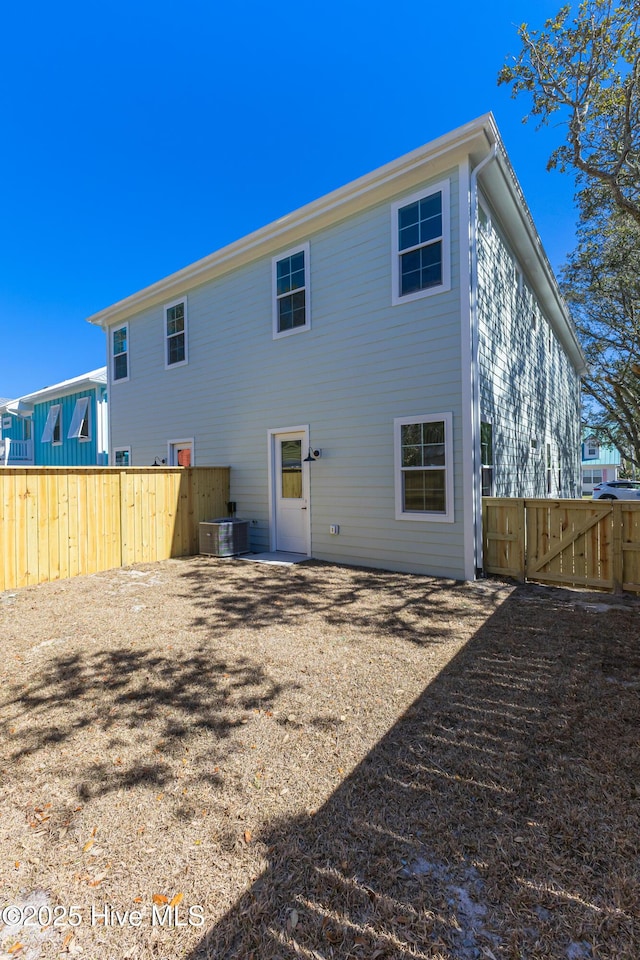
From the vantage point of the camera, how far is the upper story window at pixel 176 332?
10141 millimetres

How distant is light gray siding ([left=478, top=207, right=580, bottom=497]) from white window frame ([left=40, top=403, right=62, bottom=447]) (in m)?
15.6

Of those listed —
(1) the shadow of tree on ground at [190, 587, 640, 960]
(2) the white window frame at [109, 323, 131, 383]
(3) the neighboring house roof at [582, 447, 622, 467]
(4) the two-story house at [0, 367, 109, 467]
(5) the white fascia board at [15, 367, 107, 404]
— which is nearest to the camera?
(1) the shadow of tree on ground at [190, 587, 640, 960]

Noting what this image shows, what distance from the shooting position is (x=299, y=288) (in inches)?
314

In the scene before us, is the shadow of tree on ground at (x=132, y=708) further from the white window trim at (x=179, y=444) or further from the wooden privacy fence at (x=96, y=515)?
the white window trim at (x=179, y=444)

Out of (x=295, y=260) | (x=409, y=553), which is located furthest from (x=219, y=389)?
(x=409, y=553)

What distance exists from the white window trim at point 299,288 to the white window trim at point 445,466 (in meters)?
2.70

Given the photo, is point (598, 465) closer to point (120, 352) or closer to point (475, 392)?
point (475, 392)

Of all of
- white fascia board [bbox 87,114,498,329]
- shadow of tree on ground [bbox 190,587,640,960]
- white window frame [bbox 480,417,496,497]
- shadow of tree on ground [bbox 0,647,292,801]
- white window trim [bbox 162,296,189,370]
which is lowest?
shadow of tree on ground [bbox 0,647,292,801]

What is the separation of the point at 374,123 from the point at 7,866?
1157 centimetres

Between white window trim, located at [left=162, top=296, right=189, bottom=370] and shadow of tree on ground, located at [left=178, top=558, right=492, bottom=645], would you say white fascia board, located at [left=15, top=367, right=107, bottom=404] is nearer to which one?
white window trim, located at [left=162, top=296, right=189, bottom=370]

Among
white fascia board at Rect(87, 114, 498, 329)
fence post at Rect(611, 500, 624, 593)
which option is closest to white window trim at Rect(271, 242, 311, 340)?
white fascia board at Rect(87, 114, 498, 329)

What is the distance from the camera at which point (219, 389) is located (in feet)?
30.7

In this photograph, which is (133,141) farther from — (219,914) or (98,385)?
(219,914)

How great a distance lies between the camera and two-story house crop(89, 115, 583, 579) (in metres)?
6.20
